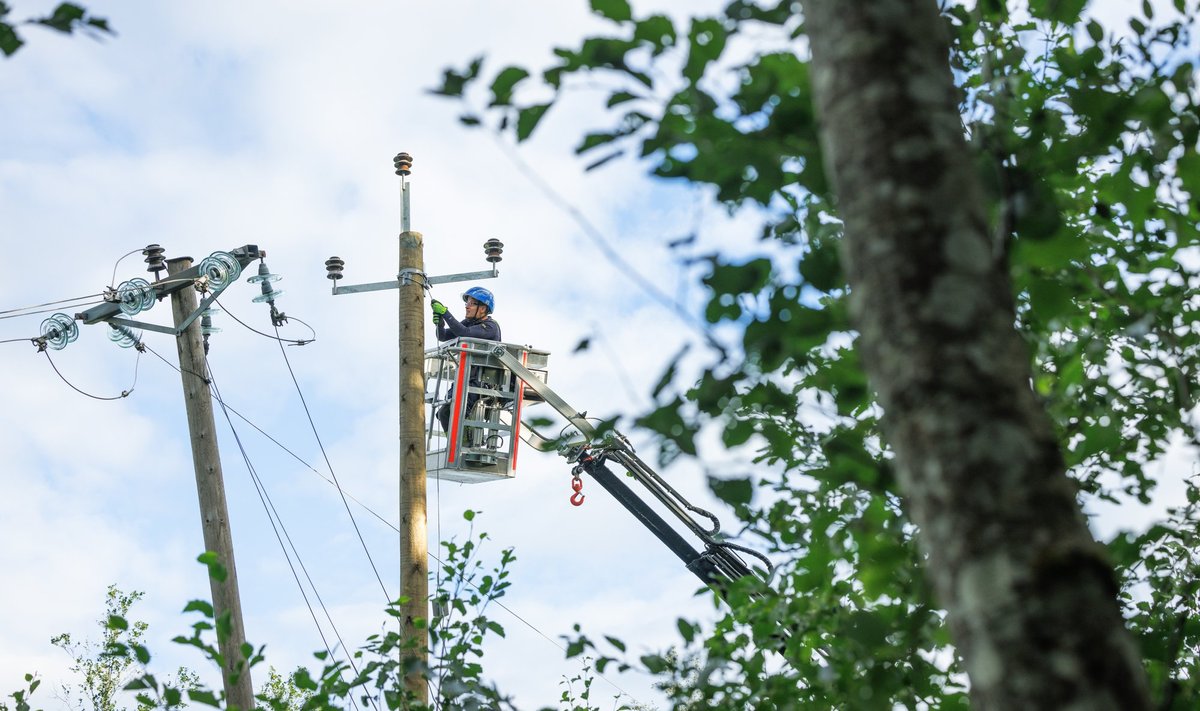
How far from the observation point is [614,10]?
6.40 ft

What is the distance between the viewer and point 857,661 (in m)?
2.55

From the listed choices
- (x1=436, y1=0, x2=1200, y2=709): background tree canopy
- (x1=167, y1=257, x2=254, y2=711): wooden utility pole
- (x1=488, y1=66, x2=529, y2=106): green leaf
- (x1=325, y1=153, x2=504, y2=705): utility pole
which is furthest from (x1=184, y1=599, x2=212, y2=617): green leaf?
(x1=167, y1=257, x2=254, y2=711): wooden utility pole

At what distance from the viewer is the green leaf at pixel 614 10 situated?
194 cm

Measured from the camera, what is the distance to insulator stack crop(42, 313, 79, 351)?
1238 cm

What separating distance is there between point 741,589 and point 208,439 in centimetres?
842

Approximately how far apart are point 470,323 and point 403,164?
1830 mm

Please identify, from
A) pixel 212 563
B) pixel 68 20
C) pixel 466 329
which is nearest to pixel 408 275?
pixel 466 329

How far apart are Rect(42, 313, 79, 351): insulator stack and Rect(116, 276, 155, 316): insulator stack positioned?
40.0 inches

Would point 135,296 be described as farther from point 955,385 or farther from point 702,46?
point 955,385

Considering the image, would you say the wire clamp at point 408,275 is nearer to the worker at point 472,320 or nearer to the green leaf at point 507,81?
the worker at point 472,320

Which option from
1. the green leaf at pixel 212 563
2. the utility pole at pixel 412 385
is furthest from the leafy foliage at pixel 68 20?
the utility pole at pixel 412 385

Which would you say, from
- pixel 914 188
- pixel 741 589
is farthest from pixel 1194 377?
pixel 914 188

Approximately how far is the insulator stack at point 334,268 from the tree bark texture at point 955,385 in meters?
10.4

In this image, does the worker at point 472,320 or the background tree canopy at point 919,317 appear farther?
the worker at point 472,320
